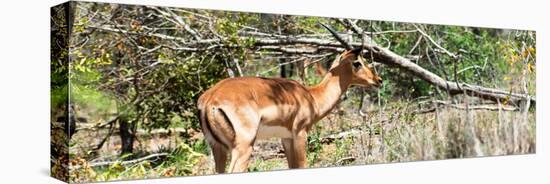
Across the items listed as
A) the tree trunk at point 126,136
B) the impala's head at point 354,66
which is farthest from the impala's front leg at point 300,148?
the tree trunk at point 126,136

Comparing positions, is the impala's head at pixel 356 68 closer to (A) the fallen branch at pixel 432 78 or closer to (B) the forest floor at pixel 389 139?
(A) the fallen branch at pixel 432 78

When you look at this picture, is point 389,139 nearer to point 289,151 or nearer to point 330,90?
point 330,90

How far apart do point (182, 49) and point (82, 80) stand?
1049 mm

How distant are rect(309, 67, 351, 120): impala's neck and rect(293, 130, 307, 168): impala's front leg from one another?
286 mm

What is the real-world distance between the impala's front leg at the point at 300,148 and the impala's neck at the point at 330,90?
0.94 feet

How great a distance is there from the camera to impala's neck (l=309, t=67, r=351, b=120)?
878 centimetres

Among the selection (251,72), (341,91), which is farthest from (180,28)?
(341,91)

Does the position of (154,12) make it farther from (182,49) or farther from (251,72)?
(251,72)

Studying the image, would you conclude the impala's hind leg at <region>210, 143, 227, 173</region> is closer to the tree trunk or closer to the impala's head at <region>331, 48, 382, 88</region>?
the tree trunk

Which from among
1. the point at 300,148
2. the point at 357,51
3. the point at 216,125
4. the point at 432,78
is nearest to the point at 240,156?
the point at 216,125

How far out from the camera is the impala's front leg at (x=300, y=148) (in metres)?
8.59

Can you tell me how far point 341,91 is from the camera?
29.3ft

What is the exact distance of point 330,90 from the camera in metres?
8.87

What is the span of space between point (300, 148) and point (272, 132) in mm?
436
